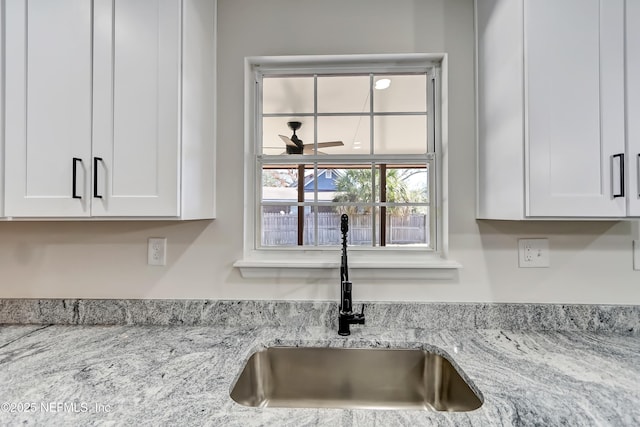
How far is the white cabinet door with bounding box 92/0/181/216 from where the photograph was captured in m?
1.12

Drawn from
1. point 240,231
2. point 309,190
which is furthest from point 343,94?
point 240,231

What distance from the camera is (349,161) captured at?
4.83 ft

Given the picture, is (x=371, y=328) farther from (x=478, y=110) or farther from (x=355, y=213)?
(x=478, y=110)

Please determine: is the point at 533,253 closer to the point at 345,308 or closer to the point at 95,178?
the point at 345,308

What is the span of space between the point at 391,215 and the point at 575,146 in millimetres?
705

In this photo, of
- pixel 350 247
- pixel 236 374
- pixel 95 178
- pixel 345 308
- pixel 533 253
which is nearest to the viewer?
pixel 236 374

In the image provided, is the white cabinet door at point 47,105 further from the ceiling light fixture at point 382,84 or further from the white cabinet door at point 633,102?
the white cabinet door at point 633,102

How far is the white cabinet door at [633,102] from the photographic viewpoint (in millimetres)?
1046

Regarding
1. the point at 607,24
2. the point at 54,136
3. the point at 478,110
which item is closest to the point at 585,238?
the point at 478,110

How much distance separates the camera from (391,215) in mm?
1480

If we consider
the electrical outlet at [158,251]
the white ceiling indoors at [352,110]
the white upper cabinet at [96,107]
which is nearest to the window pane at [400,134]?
the white ceiling indoors at [352,110]

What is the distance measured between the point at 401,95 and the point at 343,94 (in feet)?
0.89

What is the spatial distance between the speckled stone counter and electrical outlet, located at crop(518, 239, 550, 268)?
276 millimetres

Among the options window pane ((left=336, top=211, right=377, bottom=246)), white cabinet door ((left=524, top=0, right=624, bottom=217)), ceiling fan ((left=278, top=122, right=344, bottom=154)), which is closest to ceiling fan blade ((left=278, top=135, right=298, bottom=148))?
ceiling fan ((left=278, top=122, right=344, bottom=154))
